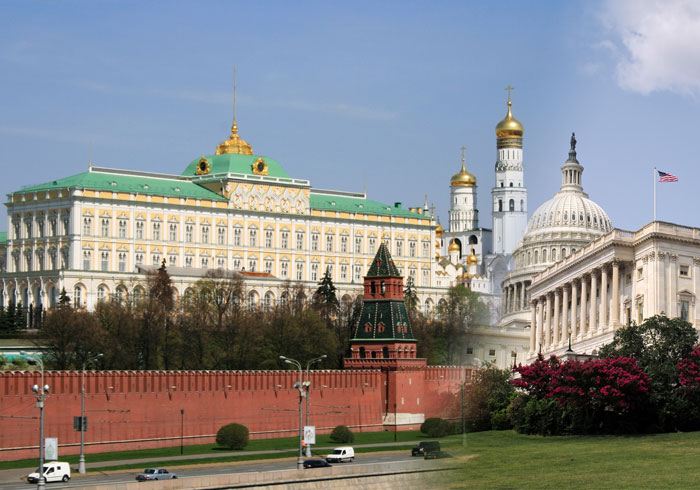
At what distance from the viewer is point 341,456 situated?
56.3 m

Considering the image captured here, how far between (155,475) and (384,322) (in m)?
37.4

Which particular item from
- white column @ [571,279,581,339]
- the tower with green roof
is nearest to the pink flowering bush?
white column @ [571,279,581,339]

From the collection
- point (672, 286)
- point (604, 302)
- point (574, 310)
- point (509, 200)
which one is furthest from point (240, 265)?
point (672, 286)

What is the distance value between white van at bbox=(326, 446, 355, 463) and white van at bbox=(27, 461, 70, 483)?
10332 mm

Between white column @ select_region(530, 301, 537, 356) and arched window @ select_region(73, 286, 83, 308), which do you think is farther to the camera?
arched window @ select_region(73, 286, 83, 308)

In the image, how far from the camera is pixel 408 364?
268 feet

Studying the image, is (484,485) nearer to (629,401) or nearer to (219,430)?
(629,401)

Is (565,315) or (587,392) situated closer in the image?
(587,392)

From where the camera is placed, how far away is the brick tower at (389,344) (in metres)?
78.6

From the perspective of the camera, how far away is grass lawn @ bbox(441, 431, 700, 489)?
A: 60.2 feet

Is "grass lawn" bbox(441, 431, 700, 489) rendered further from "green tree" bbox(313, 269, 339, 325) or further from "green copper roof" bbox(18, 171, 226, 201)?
"green copper roof" bbox(18, 171, 226, 201)

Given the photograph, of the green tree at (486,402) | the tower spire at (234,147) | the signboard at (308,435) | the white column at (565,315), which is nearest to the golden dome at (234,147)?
the tower spire at (234,147)

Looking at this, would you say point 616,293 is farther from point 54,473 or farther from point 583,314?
point 54,473

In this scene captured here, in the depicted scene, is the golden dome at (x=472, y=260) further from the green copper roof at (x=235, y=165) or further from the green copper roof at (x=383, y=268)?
the green copper roof at (x=383, y=268)
